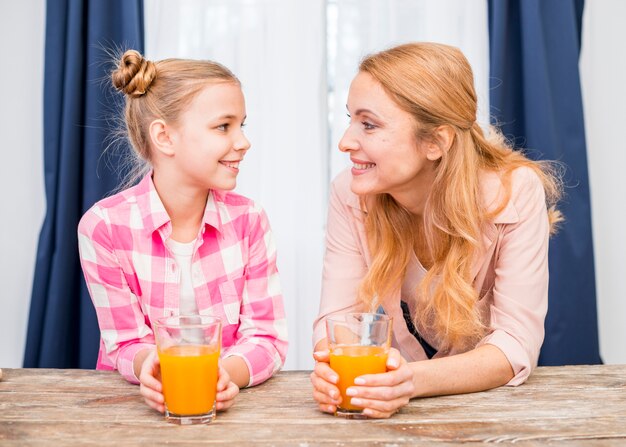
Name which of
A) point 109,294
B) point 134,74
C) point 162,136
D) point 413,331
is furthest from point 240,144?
point 413,331

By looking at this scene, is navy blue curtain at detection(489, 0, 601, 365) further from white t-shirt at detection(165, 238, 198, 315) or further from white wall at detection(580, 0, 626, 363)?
white t-shirt at detection(165, 238, 198, 315)

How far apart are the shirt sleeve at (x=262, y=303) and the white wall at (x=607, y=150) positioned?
1.81 metres

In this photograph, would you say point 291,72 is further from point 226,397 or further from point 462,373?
point 226,397

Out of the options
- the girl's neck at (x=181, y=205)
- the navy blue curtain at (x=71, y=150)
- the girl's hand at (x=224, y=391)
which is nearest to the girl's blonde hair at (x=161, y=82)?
the girl's neck at (x=181, y=205)

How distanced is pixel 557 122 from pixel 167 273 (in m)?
1.85

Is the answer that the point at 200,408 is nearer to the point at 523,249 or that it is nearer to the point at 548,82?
the point at 523,249

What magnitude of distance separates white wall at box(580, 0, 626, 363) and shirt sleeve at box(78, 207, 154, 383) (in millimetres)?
2095

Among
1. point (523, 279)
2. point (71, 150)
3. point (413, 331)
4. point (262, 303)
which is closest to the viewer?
point (523, 279)

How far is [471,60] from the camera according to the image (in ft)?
9.56

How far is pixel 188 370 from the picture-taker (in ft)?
3.61

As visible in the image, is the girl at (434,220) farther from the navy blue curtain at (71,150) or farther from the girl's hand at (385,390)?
the navy blue curtain at (71,150)

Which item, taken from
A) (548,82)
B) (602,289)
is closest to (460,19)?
(548,82)

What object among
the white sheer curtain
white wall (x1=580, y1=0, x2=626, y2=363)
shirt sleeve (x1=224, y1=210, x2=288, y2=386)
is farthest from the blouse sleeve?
white wall (x1=580, y1=0, x2=626, y2=363)

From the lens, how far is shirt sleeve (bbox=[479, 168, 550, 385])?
1472 mm
